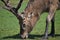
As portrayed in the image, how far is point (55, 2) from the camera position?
54.1 ft

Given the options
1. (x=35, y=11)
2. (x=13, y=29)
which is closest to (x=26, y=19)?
(x=35, y=11)

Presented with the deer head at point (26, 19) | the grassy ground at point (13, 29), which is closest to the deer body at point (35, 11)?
the deer head at point (26, 19)

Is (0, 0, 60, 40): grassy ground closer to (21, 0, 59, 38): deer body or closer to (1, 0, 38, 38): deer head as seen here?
(1, 0, 38, 38): deer head

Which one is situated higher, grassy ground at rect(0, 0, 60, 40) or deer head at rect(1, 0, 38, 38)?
deer head at rect(1, 0, 38, 38)

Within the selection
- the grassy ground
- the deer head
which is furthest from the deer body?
the grassy ground

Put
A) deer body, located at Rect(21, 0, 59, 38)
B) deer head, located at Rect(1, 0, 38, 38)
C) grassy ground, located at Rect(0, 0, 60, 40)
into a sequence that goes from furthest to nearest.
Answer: grassy ground, located at Rect(0, 0, 60, 40) → deer body, located at Rect(21, 0, 59, 38) → deer head, located at Rect(1, 0, 38, 38)

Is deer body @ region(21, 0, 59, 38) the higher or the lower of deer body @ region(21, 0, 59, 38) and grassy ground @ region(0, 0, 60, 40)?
the higher

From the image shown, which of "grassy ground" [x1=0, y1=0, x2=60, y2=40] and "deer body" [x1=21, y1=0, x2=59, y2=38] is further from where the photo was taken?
"grassy ground" [x1=0, y1=0, x2=60, y2=40]

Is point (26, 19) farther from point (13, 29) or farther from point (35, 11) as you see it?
point (13, 29)

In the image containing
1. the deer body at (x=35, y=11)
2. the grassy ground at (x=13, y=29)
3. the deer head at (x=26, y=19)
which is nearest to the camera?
the deer head at (x=26, y=19)

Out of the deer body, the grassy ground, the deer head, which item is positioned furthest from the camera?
the grassy ground

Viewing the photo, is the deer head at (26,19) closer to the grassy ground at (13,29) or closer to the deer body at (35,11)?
the deer body at (35,11)

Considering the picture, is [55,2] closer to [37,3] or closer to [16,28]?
[37,3]

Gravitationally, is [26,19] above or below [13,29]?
above
